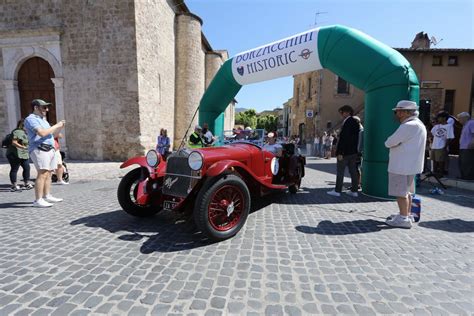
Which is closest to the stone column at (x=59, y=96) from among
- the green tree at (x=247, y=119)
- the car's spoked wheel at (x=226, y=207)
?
the car's spoked wheel at (x=226, y=207)

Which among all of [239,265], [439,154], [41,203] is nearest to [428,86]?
[439,154]

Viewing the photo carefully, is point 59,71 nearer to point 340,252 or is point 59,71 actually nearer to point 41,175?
point 41,175

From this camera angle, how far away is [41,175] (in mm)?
4191

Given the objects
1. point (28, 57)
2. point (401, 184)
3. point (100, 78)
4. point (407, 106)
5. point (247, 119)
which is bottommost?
point (401, 184)

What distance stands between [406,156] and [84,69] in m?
11.4

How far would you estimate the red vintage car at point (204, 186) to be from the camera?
293cm

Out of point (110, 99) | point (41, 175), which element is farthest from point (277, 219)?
point (110, 99)

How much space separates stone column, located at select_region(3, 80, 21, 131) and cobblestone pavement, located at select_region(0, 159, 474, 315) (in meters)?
9.01

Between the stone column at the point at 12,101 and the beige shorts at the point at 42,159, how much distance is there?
900 centimetres

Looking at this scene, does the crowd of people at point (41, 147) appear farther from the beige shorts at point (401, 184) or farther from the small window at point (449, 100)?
the small window at point (449, 100)

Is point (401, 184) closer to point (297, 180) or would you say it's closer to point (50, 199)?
point (297, 180)

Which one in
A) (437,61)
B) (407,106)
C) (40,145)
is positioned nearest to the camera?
(407,106)

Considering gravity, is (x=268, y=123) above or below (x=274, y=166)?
above

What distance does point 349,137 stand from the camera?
16.2ft
